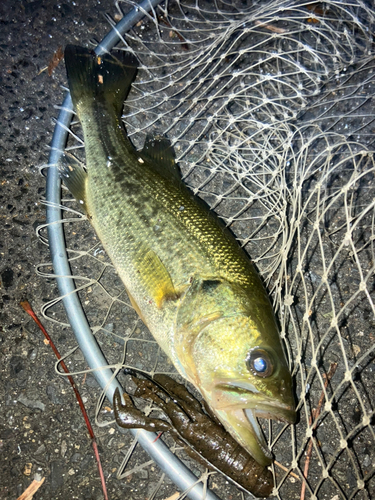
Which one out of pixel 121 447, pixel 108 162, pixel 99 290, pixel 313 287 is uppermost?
pixel 313 287

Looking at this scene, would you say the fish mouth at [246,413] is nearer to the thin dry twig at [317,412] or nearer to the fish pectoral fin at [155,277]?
the fish pectoral fin at [155,277]

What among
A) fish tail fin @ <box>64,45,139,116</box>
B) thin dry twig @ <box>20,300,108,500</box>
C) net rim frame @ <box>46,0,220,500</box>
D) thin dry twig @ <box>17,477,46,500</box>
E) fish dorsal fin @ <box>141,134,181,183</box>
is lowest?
thin dry twig @ <box>17,477,46,500</box>

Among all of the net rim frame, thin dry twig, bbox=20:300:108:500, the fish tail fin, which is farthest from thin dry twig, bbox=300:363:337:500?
the fish tail fin

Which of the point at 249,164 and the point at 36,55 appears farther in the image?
the point at 36,55

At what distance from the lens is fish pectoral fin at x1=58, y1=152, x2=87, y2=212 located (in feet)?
8.79

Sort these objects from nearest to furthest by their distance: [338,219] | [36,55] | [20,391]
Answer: [20,391] < [338,219] < [36,55]

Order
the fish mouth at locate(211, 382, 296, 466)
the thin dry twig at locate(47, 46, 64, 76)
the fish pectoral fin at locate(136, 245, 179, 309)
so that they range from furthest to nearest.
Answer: the thin dry twig at locate(47, 46, 64, 76) → the fish pectoral fin at locate(136, 245, 179, 309) → the fish mouth at locate(211, 382, 296, 466)

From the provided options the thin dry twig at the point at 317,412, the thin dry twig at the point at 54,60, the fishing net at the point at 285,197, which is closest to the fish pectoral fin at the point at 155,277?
the fishing net at the point at 285,197

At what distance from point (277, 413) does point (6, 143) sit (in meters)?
3.07

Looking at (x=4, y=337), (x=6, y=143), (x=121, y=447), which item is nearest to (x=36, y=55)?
(x=6, y=143)

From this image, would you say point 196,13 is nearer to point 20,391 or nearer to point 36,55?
point 36,55

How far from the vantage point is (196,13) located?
361cm

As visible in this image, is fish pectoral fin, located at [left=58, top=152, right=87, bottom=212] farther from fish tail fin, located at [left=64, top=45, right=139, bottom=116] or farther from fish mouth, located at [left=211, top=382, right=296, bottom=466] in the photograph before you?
fish mouth, located at [left=211, top=382, right=296, bottom=466]

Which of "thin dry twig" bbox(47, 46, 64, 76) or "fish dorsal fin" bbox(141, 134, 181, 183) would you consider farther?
"thin dry twig" bbox(47, 46, 64, 76)
